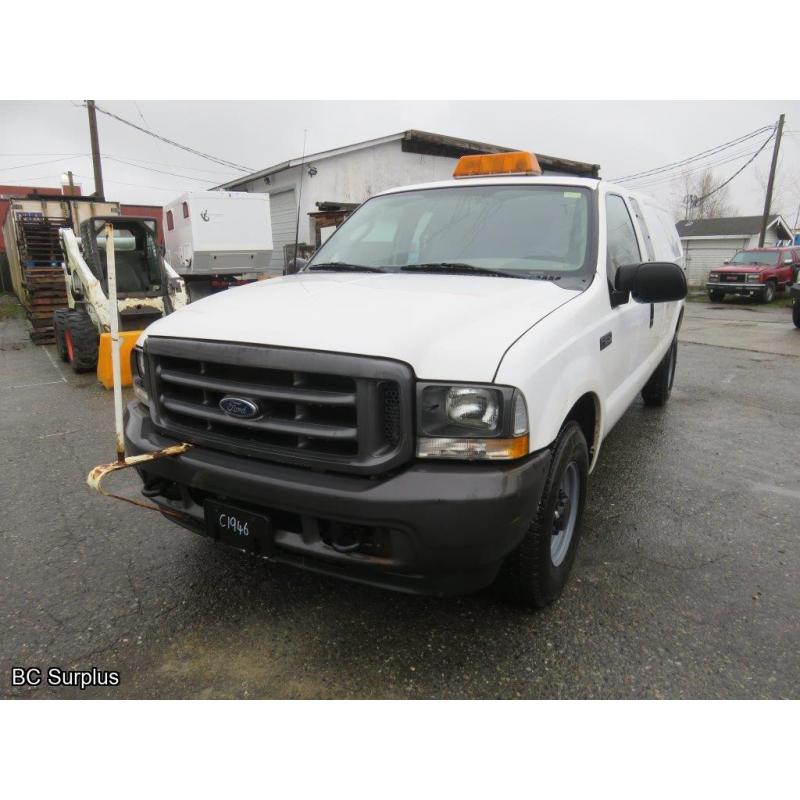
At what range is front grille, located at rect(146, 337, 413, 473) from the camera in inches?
77.4

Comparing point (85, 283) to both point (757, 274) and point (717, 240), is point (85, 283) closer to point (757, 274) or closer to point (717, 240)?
point (757, 274)

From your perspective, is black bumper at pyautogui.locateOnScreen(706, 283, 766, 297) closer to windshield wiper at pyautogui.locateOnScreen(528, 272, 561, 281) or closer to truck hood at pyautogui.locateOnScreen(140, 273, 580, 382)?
windshield wiper at pyautogui.locateOnScreen(528, 272, 561, 281)

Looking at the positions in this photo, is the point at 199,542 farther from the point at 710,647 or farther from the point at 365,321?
the point at 710,647

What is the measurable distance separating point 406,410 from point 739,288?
74.0 ft

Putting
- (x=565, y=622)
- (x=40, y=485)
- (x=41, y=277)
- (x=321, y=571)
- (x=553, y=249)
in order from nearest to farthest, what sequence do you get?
1. (x=321, y=571)
2. (x=565, y=622)
3. (x=553, y=249)
4. (x=40, y=485)
5. (x=41, y=277)

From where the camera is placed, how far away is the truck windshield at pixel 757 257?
69.8 feet

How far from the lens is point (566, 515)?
271 centimetres

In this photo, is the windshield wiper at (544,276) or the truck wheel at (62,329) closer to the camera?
the windshield wiper at (544,276)

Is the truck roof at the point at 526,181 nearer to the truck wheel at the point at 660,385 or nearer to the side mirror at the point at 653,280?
the side mirror at the point at 653,280

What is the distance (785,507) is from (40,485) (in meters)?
4.96

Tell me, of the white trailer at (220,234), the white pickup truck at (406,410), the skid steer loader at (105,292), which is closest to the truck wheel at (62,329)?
the skid steer loader at (105,292)

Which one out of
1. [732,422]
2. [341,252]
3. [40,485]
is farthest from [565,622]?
[732,422]

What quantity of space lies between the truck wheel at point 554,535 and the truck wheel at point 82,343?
760 centimetres

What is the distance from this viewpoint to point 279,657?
2.35 m
